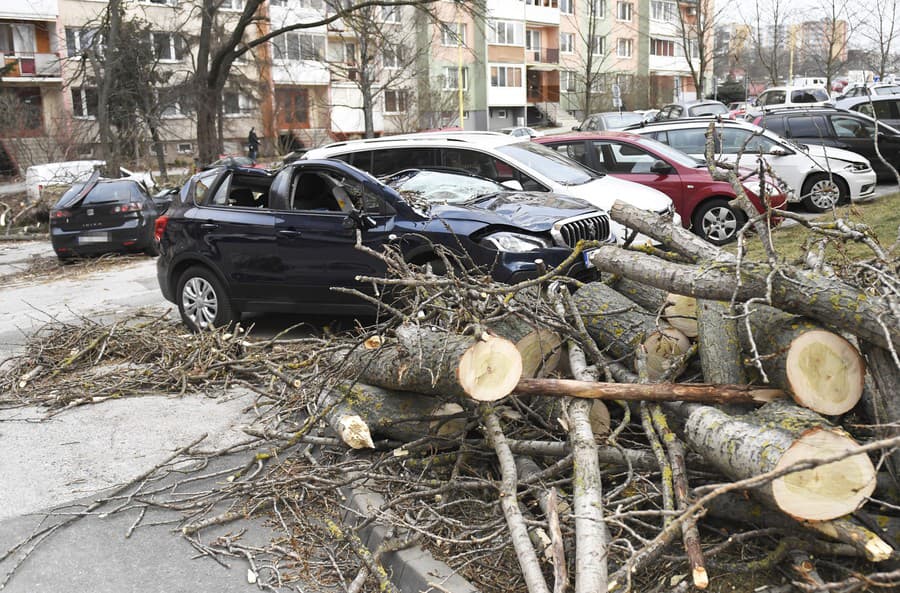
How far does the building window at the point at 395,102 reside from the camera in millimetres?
49000

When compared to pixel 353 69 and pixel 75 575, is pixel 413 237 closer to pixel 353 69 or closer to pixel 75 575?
pixel 75 575

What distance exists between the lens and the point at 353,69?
1527 inches

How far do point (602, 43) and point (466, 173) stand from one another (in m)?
63.2

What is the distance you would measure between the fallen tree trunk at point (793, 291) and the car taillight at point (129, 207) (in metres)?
14.1

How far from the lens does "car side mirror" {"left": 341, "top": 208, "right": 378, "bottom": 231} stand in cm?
856

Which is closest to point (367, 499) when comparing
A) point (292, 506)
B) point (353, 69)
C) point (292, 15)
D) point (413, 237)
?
point (292, 506)

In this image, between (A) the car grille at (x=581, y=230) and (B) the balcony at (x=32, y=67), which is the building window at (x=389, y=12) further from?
(A) the car grille at (x=581, y=230)

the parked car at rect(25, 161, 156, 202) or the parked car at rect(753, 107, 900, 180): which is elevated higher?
the parked car at rect(753, 107, 900, 180)

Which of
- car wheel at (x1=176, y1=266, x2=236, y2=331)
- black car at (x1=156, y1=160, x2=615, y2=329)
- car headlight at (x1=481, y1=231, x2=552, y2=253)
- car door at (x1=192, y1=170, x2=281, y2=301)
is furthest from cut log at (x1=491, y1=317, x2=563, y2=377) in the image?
car wheel at (x1=176, y1=266, x2=236, y2=331)

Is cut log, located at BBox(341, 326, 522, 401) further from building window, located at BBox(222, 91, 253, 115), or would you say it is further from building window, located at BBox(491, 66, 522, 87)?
building window, located at BBox(491, 66, 522, 87)

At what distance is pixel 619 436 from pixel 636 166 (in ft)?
30.4

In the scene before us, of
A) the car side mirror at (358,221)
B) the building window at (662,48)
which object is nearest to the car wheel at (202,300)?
the car side mirror at (358,221)

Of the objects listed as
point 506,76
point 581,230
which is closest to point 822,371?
point 581,230

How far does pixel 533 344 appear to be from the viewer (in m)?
5.29
